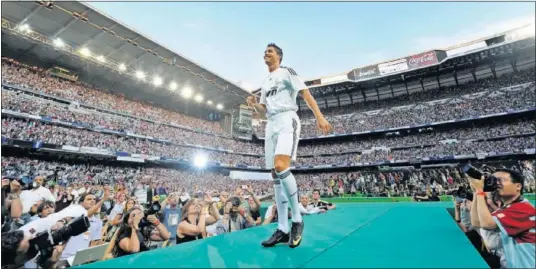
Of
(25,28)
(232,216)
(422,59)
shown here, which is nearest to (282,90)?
(232,216)

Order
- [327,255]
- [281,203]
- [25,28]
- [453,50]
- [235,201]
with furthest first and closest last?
[453,50] → [25,28] → [235,201] → [281,203] → [327,255]

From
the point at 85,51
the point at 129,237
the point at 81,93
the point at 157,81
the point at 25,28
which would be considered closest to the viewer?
the point at 129,237

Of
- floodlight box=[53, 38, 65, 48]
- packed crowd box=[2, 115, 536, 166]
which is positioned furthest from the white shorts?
floodlight box=[53, 38, 65, 48]

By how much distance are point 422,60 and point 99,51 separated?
122ft

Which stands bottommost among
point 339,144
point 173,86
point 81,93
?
point 339,144

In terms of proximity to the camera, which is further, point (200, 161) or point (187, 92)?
point (187, 92)

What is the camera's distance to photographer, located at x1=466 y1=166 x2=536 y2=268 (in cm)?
195

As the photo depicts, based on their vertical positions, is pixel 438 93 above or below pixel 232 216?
above

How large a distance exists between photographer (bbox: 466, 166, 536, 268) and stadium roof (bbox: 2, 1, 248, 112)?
25804 millimetres

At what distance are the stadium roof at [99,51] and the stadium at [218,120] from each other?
0.42ft

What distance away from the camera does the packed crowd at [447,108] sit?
92.9ft

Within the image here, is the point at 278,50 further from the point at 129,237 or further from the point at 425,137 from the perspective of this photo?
the point at 425,137

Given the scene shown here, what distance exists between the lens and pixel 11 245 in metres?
2.36

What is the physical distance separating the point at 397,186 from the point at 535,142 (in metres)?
14.8
